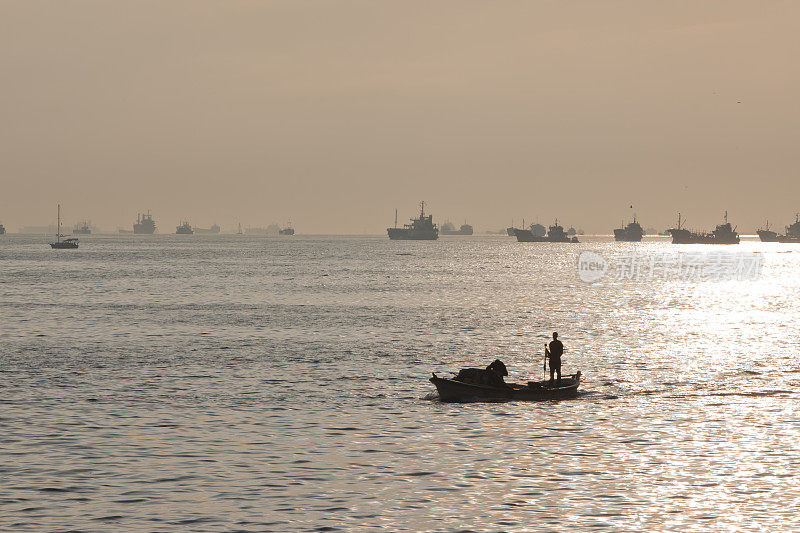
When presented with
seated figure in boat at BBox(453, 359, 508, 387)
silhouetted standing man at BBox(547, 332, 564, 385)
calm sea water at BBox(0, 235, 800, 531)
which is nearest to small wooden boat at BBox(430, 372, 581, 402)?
seated figure in boat at BBox(453, 359, 508, 387)

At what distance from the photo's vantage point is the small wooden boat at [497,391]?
142 ft

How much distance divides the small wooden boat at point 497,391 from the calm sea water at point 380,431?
65 centimetres

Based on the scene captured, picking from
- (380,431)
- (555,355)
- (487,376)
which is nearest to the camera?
(380,431)

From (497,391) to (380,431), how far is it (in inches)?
344

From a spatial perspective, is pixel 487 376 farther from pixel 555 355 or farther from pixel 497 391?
pixel 555 355

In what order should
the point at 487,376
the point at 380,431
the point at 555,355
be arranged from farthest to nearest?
the point at 555,355, the point at 487,376, the point at 380,431

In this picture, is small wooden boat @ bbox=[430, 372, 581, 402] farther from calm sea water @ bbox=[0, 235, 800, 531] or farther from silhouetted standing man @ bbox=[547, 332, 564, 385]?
silhouetted standing man @ bbox=[547, 332, 564, 385]

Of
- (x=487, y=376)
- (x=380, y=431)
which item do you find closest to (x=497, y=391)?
(x=487, y=376)

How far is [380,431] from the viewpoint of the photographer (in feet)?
120

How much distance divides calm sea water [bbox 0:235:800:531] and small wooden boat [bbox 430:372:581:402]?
654 mm

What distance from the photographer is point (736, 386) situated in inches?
1964

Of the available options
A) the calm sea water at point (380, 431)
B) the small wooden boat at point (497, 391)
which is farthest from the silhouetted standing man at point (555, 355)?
the calm sea water at point (380, 431)

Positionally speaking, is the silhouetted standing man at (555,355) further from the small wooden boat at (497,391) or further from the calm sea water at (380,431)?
the calm sea water at (380,431)

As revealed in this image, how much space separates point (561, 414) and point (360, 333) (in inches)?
1555
